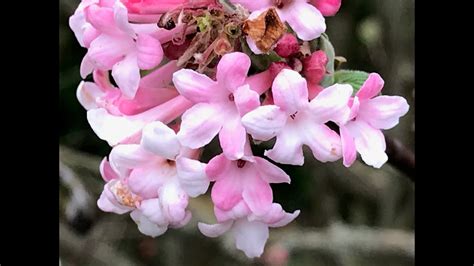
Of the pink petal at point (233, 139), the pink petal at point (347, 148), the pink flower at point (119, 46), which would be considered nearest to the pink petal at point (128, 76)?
the pink flower at point (119, 46)

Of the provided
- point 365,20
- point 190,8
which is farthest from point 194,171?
point 365,20

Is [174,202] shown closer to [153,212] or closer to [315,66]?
[153,212]

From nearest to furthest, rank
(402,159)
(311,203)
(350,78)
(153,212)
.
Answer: (153,212), (350,78), (402,159), (311,203)

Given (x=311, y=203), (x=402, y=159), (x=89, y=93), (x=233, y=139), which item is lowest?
(x=311, y=203)

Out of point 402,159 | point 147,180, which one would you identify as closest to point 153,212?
point 147,180

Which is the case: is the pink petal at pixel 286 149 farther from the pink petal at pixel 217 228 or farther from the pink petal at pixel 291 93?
the pink petal at pixel 217 228
